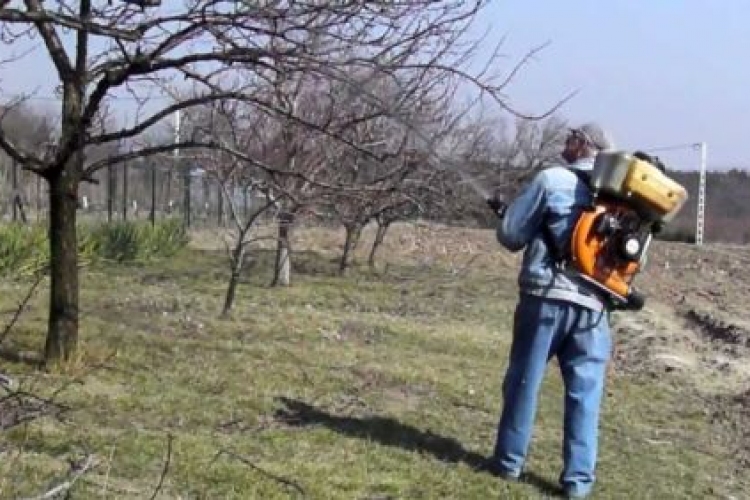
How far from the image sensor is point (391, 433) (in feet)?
26.5

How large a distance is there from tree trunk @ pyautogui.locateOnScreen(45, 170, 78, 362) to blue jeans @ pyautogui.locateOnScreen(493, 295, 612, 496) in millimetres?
3158

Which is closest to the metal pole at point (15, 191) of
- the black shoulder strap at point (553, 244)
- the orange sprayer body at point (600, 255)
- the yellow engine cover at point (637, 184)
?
the black shoulder strap at point (553, 244)

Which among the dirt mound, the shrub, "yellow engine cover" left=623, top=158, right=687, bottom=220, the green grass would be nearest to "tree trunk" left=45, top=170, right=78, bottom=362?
the green grass

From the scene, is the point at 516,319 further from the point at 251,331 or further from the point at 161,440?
the point at 251,331

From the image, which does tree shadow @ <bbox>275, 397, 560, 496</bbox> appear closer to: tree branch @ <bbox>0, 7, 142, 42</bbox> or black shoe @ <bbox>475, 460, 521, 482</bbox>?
black shoe @ <bbox>475, 460, 521, 482</bbox>

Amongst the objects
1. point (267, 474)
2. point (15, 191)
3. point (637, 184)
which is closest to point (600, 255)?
point (637, 184)

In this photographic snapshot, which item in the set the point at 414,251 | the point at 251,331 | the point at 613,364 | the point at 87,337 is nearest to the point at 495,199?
the point at 87,337

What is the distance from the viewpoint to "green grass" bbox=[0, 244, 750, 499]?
6418mm

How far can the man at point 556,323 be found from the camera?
22.9ft

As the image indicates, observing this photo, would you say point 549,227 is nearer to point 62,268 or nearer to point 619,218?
point 619,218

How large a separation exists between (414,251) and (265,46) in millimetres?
19645

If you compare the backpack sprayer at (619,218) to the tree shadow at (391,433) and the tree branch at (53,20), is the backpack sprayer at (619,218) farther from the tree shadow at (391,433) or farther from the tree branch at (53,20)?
the tree branch at (53,20)

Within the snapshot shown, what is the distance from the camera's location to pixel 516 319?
23.5ft

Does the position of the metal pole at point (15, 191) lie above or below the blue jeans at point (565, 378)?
above
